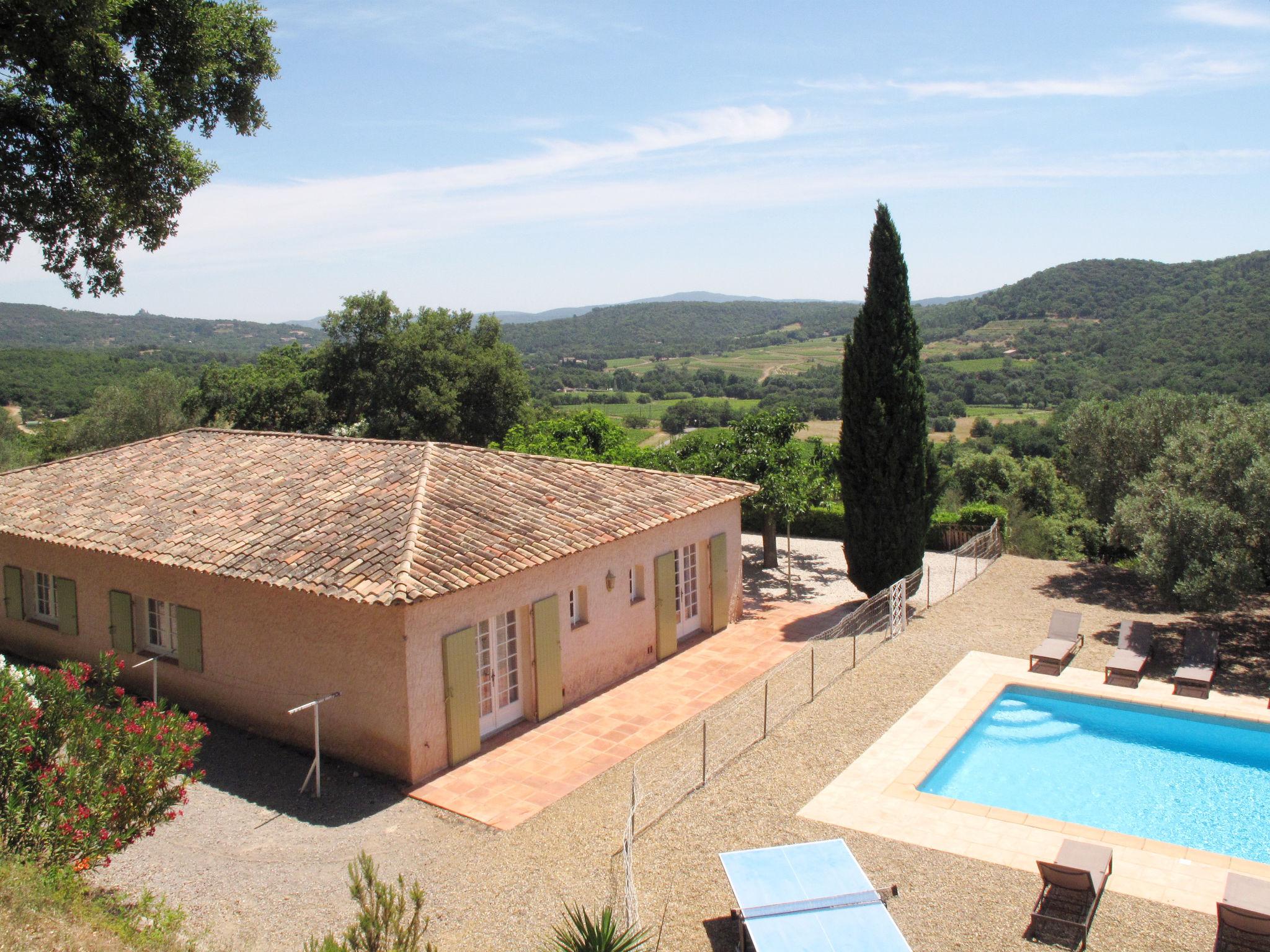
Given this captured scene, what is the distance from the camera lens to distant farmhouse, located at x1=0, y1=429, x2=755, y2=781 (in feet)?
38.6

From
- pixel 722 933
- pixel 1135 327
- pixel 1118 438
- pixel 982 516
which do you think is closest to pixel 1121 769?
pixel 722 933

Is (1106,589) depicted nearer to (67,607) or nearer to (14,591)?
(67,607)

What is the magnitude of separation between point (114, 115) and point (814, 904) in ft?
38.9

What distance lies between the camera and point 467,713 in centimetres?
1219

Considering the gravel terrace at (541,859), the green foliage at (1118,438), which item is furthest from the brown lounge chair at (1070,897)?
the green foliage at (1118,438)

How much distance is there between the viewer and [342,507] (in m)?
14.1

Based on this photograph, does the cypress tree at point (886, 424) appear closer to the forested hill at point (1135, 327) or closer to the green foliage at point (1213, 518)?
the green foliage at point (1213, 518)

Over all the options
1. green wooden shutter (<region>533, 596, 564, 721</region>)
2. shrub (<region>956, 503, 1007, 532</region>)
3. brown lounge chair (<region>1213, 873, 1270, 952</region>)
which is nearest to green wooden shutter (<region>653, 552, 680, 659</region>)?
green wooden shutter (<region>533, 596, 564, 721</region>)

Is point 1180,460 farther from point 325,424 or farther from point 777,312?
point 777,312

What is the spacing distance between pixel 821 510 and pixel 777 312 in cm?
13600

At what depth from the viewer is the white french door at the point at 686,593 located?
17156mm

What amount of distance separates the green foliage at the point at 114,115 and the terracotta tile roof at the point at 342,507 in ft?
13.3

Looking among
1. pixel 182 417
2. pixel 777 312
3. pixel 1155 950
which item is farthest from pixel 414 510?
pixel 777 312

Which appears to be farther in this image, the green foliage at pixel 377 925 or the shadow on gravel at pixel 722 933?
the shadow on gravel at pixel 722 933
